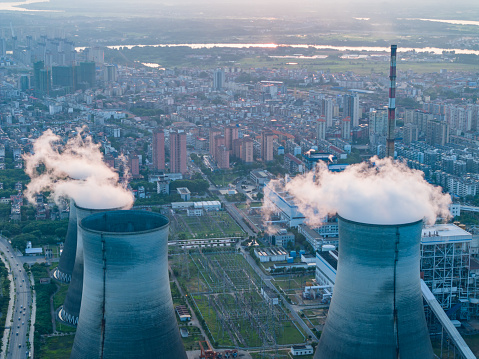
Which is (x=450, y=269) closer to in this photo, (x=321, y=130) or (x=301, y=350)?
(x=301, y=350)

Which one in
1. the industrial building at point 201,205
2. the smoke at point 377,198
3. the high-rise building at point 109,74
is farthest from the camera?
the high-rise building at point 109,74

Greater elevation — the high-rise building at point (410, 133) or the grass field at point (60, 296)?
the high-rise building at point (410, 133)

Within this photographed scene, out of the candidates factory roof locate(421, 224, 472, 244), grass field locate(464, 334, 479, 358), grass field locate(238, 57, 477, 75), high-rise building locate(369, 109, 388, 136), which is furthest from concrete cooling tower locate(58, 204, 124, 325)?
grass field locate(238, 57, 477, 75)

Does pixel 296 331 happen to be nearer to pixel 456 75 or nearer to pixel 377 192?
pixel 377 192

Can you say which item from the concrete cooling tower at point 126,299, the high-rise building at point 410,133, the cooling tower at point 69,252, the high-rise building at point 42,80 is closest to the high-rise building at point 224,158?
the high-rise building at point 410,133

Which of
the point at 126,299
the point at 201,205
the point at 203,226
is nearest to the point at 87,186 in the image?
the point at 126,299

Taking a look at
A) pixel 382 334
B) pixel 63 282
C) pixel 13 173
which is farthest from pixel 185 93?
pixel 382 334

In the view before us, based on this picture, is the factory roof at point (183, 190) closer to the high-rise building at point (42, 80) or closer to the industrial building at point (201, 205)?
the industrial building at point (201, 205)
